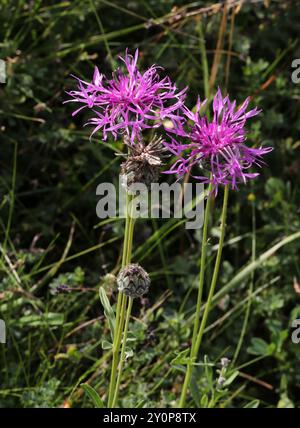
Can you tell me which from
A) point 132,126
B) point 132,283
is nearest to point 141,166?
point 132,126

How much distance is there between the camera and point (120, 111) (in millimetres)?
1310

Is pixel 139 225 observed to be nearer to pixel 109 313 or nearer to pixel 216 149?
pixel 109 313

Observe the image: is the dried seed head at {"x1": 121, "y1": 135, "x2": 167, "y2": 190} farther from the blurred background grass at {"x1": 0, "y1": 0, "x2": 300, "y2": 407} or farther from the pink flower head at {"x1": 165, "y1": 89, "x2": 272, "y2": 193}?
the blurred background grass at {"x1": 0, "y1": 0, "x2": 300, "y2": 407}

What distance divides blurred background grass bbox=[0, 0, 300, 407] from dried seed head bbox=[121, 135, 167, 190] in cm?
65

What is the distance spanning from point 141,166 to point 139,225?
104 centimetres

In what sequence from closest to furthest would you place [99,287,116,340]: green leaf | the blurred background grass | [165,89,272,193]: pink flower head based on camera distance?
[165,89,272,193]: pink flower head, [99,287,116,340]: green leaf, the blurred background grass

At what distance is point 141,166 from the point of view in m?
1.30

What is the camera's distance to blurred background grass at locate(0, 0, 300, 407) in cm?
200

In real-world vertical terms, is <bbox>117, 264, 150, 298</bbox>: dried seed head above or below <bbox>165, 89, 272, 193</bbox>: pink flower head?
below

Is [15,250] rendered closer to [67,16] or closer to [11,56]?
Answer: [11,56]

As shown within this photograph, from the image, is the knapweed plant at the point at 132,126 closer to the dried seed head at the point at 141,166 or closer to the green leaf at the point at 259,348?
the dried seed head at the point at 141,166

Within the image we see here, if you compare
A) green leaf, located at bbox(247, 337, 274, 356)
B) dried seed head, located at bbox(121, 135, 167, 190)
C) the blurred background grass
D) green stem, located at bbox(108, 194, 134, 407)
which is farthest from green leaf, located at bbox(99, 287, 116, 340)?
green leaf, located at bbox(247, 337, 274, 356)

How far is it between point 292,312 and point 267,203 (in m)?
0.41
